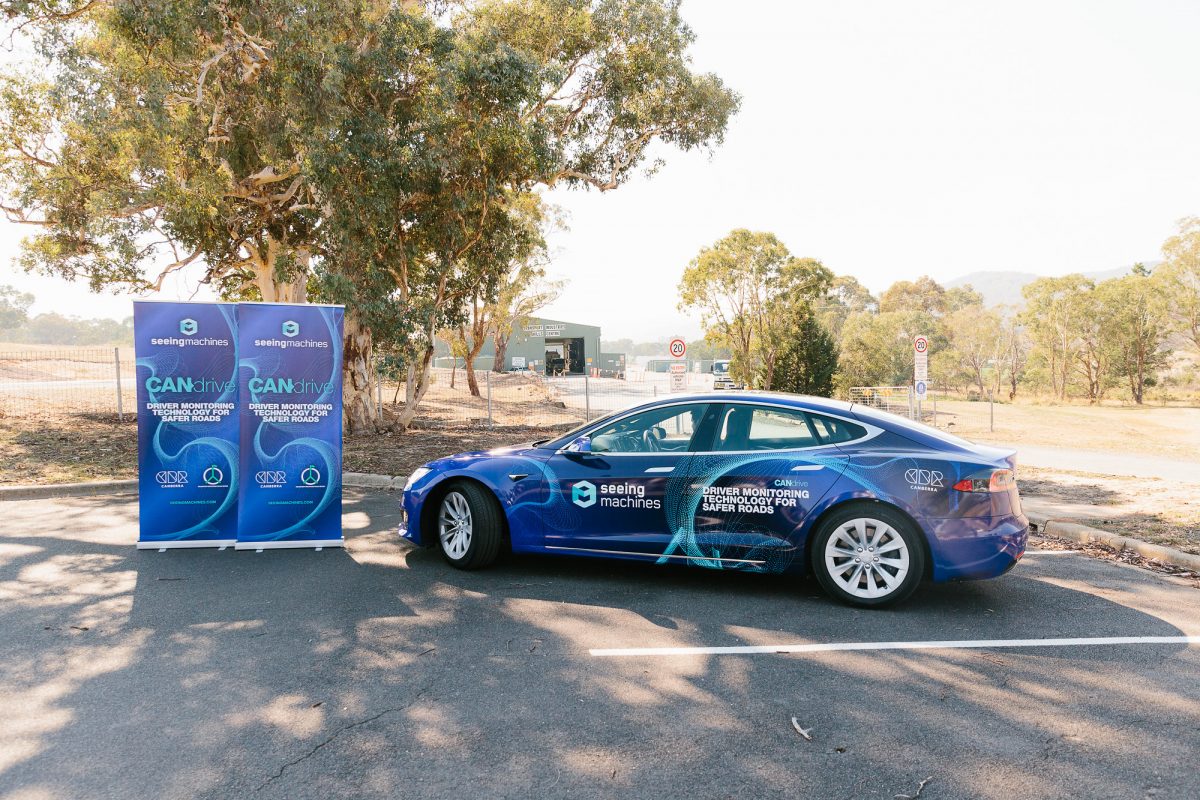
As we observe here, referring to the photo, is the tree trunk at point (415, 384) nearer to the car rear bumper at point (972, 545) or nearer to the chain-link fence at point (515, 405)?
the chain-link fence at point (515, 405)

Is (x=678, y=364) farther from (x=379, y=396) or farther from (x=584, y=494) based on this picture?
(x=584, y=494)

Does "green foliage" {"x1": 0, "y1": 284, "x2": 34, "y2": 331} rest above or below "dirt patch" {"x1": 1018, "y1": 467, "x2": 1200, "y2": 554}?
above

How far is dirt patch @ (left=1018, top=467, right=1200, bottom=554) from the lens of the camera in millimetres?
7512

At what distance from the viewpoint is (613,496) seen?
5.80 meters

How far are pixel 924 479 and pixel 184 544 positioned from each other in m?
6.37

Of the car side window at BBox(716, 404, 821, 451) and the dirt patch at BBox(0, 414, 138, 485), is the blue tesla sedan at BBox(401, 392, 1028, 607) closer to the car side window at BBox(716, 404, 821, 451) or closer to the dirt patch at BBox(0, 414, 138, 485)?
the car side window at BBox(716, 404, 821, 451)

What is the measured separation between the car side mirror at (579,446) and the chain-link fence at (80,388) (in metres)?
14.0

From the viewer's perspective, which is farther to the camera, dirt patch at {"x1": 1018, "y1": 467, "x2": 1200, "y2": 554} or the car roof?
dirt patch at {"x1": 1018, "y1": 467, "x2": 1200, "y2": 554}

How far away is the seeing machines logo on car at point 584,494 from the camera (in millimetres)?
5867

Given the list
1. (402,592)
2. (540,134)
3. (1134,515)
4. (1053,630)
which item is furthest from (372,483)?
(1134,515)

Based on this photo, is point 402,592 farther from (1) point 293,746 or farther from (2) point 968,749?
(2) point 968,749

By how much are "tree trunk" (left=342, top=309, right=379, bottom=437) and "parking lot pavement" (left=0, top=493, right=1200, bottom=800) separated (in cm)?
944

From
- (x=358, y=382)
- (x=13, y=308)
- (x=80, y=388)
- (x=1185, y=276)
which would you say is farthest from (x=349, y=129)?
(x=13, y=308)

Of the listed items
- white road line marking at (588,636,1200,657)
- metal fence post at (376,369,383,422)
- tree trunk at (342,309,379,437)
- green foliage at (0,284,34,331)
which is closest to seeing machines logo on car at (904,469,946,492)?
white road line marking at (588,636,1200,657)
